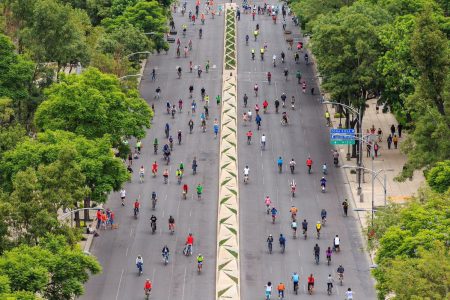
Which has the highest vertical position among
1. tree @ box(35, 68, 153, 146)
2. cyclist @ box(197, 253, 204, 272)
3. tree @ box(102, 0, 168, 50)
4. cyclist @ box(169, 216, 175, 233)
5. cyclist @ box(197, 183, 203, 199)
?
tree @ box(102, 0, 168, 50)

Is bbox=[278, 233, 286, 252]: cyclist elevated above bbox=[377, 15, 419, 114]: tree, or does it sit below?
below

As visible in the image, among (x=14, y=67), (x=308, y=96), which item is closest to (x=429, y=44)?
(x=14, y=67)

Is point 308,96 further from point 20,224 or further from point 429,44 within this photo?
point 20,224

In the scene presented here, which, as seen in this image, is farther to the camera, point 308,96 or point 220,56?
point 220,56

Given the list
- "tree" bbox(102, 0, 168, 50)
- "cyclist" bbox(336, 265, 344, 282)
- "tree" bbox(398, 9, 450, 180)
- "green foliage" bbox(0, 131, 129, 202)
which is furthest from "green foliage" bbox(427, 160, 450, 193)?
"tree" bbox(102, 0, 168, 50)

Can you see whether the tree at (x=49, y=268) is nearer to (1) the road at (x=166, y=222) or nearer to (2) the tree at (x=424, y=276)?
(1) the road at (x=166, y=222)

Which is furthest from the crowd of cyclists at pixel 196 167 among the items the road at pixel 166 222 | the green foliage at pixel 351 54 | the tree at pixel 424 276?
the tree at pixel 424 276

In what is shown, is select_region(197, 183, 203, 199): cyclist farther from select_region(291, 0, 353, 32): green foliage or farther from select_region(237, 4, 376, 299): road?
select_region(291, 0, 353, 32): green foliage

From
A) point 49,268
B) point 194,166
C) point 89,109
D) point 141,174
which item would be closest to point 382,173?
point 194,166
